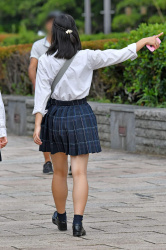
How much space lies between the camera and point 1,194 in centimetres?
744

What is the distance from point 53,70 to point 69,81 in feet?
0.50

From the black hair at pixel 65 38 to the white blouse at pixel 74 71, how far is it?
0.19ft

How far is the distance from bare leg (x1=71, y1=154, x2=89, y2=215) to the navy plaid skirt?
0.26 feet

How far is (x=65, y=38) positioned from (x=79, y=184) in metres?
1.13

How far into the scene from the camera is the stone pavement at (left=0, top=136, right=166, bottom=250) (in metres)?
5.36

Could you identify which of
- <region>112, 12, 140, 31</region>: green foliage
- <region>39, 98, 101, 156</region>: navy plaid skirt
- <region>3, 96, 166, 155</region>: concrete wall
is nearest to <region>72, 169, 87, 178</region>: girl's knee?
<region>39, 98, 101, 156</region>: navy plaid skirt

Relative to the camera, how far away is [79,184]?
5562mm

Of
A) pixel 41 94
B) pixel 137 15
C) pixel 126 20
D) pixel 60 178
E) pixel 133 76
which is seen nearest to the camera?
pixel 41 94

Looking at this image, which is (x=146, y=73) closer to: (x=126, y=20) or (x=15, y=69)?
(x=15, y=69)

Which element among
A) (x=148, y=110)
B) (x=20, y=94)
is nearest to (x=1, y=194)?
(x=148, y=110)

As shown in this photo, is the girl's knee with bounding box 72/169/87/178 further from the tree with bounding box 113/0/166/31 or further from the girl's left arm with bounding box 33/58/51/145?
the tree with bounding box 113/0/166/31

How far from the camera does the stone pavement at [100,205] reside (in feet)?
17.6

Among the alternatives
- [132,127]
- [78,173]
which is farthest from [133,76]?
Result: [78,173]

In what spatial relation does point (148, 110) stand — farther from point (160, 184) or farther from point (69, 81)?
point (69, 81)
